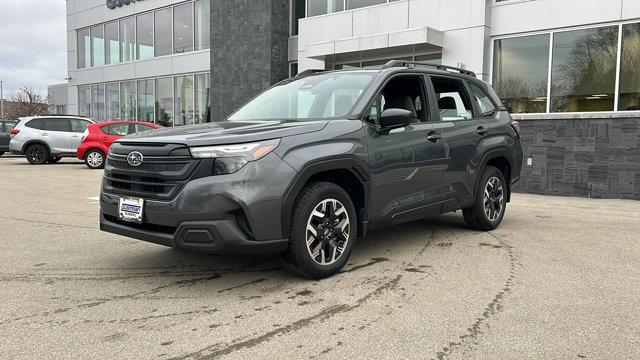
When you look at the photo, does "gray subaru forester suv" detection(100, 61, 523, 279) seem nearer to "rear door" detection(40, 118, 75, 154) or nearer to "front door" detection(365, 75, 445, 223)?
"front door" detection(365, 75, 445, 223)

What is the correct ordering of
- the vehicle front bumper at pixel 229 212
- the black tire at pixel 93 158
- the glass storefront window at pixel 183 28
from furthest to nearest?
the glass storefront window at pixel 183 28 → the black tire at pixel 93 158 → the vehicle front bumper at pixel 229 212

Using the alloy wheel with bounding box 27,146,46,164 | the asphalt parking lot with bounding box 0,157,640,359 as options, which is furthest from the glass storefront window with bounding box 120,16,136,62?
the asphalt parking lot with bounding box 0,157,640,359

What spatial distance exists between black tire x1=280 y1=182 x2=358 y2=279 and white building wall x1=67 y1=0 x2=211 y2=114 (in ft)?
58.6

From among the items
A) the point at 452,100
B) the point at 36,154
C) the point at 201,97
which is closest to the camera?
the point at 452,100

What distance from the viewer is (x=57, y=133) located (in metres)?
17.3

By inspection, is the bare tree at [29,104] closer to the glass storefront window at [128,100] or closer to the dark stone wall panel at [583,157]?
the glass storefront window at [128,100]

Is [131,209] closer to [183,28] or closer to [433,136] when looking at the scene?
[433,136]

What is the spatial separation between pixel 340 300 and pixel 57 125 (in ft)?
53.5

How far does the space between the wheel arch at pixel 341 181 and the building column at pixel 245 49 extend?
13848mm

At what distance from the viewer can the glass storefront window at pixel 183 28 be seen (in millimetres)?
22062

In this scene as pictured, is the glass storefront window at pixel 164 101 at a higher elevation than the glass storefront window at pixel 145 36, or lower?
lower

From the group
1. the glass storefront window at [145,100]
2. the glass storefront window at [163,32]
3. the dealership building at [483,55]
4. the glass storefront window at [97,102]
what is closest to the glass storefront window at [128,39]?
the glass storefront window at [145,100]

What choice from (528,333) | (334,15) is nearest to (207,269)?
(528,333)

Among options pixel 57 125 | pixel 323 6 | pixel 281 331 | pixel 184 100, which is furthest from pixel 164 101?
pixel 281 331
